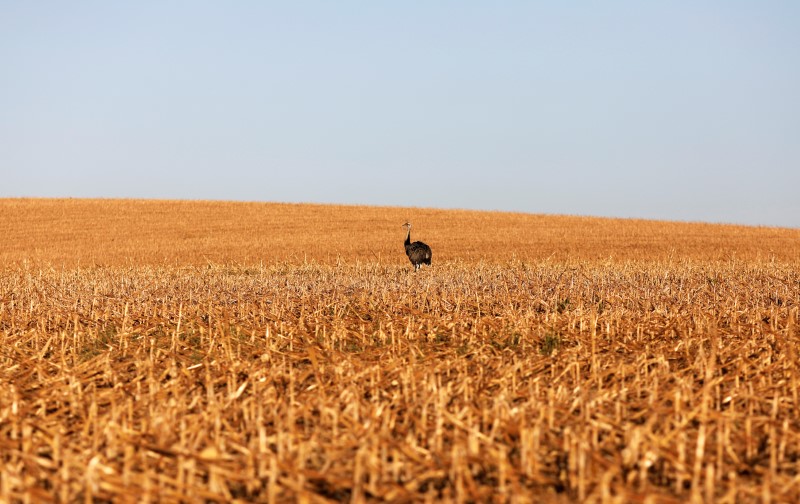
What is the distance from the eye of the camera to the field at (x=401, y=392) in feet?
16.3

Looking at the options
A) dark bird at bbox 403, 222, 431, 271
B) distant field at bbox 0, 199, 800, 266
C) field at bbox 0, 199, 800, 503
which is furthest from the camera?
distant field at bbox 0, 199, 800, 266

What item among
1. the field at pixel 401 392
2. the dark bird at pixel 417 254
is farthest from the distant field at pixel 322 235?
the field at pixel 401 392

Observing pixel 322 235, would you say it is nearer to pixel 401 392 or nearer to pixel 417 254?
pixel 417 254

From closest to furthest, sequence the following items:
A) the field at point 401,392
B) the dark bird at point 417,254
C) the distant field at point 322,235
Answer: the field at point 401,392
the dark bird at point 417,254
the distant field at point 322,235

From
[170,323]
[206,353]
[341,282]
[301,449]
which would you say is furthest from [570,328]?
[341,282]

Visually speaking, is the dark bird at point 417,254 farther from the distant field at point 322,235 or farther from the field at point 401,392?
the field at point 401,392

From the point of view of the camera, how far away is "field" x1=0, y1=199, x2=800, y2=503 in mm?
4961

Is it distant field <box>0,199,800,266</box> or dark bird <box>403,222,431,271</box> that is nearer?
dark bird <box>403,222,431,271</box>

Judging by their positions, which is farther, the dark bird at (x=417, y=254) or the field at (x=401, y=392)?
the dark bird at (x=417, y=254)

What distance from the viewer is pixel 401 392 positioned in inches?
286

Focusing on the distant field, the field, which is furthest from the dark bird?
the field

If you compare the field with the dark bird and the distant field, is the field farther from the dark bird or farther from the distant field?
the distant field

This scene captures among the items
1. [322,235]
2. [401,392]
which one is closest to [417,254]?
[401,392]

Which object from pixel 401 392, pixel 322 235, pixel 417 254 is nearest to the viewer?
pixel 401 392
